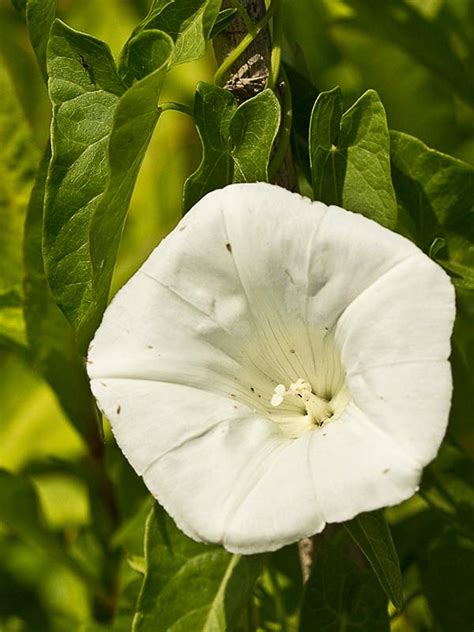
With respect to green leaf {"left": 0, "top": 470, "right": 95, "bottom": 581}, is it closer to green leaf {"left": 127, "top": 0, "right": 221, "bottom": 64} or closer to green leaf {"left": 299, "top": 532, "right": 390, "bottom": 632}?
green leaf {"left": 299, "top": 532, "right": 390, "bottom": 632}

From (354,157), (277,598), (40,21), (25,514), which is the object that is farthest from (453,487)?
(40,21)

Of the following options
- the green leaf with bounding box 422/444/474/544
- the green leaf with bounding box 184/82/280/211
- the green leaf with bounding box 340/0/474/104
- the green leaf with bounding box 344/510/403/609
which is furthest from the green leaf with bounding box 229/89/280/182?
the green leaf with bounding box 340/0/474/104

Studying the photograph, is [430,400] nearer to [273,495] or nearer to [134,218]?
[273,495]

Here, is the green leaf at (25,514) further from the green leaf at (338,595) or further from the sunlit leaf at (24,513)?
the green leaf at (338,595)

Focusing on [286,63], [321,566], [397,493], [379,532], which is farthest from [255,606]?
[286,63]

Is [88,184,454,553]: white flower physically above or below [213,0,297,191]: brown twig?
below

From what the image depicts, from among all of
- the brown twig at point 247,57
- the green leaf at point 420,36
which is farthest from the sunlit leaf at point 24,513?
the green leaf at point 420,36
